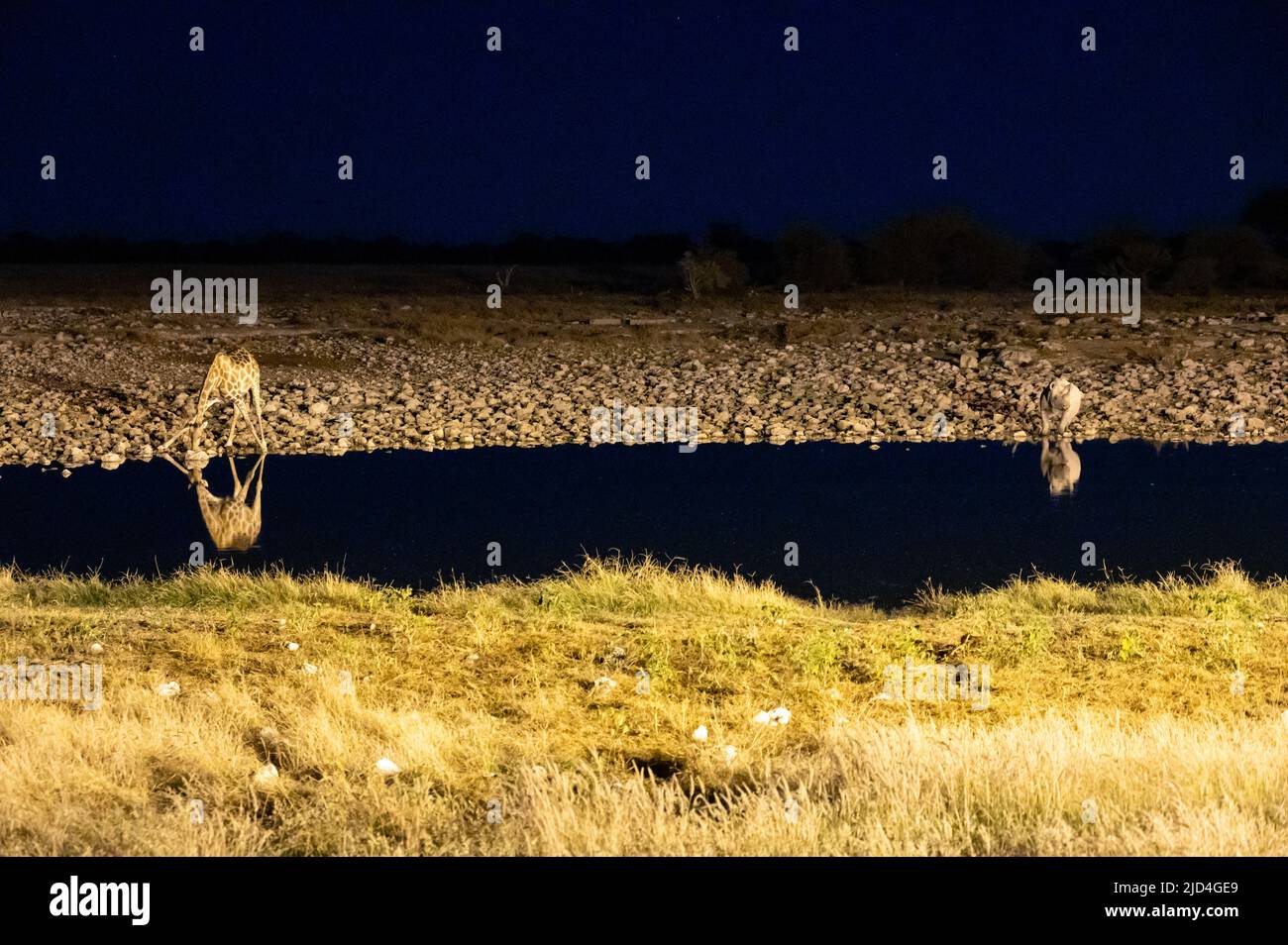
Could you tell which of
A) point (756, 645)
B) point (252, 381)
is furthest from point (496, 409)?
point (756, 645)

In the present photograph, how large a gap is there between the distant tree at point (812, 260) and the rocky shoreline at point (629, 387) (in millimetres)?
11053

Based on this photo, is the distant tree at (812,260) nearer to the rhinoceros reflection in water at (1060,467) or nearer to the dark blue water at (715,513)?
the rhinoceros reflection in water at (1060,467)

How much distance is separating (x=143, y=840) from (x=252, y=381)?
11.2 meters

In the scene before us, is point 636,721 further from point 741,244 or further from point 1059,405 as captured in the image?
point 741,244

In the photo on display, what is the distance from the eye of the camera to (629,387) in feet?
61.7

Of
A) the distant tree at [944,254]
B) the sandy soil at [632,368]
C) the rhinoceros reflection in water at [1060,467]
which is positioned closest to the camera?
the rhinoceros reflection in water at [1060,467]

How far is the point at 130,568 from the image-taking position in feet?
32.4

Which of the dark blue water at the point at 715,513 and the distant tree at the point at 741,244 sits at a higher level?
the distant tree at the point at 741,244

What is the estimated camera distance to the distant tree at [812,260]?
34.3 m

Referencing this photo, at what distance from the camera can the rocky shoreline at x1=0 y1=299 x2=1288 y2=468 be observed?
16359 millimetres

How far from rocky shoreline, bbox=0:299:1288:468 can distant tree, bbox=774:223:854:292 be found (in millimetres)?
11053

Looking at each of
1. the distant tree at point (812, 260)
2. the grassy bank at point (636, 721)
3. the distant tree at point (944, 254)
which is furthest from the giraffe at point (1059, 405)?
the distant tree at point (944, 254)

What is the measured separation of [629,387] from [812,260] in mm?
16929
